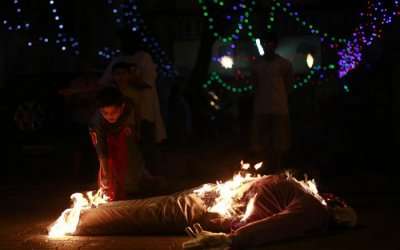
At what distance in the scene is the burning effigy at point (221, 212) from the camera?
6.19 meters

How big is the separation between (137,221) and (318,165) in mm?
5653

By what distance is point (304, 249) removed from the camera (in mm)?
5891

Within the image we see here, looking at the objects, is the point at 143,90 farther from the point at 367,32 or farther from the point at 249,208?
the point at 367,32

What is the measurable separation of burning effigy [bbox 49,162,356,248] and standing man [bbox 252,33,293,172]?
3.01 metres

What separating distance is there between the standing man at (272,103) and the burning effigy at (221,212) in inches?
119

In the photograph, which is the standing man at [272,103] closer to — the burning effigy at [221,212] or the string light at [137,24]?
the burning effigy at [221,212]

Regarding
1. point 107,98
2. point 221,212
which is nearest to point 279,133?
point 107,98

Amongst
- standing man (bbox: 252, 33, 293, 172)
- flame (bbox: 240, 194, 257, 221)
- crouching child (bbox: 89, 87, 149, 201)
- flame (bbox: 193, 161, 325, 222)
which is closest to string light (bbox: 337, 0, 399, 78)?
standing man (bbox: 252, 33, 293, 172)

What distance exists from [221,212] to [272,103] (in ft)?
11.8

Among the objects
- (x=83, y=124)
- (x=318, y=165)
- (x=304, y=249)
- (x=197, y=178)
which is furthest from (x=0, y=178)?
(x=304, y=249)

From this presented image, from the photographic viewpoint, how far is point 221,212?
6516 millimetres

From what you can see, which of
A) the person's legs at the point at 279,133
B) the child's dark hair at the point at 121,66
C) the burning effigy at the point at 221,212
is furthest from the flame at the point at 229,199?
the person's legs at the point at 279,133

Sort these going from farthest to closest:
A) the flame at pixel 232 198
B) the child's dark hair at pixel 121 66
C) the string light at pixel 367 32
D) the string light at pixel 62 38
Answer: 1. the string light at pixel 62 38
2. the string light at pixel 367 32
3. the child's dark hair at pixel 121 66
4. the flame at pixel 232 198

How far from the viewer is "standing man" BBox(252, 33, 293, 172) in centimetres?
980
